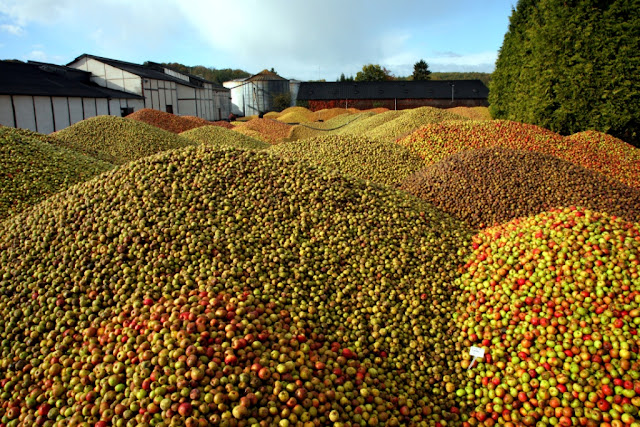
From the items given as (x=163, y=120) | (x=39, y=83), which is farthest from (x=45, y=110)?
(x=163, y=120)

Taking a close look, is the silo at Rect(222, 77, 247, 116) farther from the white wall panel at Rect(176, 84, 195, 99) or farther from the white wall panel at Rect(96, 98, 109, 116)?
the white wall panel at Rect(96, 98, 109, 116)

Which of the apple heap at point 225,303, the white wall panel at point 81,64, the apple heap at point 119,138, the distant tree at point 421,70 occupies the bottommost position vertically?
the apple heap at point 225,303

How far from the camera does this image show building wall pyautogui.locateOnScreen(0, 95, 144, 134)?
13242 mm

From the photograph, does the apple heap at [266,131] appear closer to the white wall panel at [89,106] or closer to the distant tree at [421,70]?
the white wall panel at [89,106]

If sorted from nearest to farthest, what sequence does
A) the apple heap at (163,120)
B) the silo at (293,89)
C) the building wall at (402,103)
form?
1. the apple heap at (163,120)
2. the building wall at (402,103)
3. the silo at (293,89)

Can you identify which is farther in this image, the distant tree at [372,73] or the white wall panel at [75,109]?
the distant tree at [372,73]

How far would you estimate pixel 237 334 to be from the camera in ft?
6.97

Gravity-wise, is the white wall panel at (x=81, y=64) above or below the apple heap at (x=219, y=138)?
above

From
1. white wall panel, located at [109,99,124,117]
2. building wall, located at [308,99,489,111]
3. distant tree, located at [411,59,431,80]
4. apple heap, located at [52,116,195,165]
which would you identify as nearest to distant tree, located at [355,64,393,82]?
distant tree, located at [411,59,431,80]

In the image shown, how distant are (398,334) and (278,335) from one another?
843 millimetres

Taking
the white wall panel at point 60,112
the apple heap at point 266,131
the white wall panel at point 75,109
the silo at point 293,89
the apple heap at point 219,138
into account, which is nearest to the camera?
the apple heap at point 219,138

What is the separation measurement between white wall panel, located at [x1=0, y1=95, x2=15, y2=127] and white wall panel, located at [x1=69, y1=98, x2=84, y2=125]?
2788 mm

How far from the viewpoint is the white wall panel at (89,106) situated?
16.9m

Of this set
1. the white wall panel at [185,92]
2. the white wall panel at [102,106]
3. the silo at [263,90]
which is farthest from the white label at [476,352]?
the silo at [263,90]
